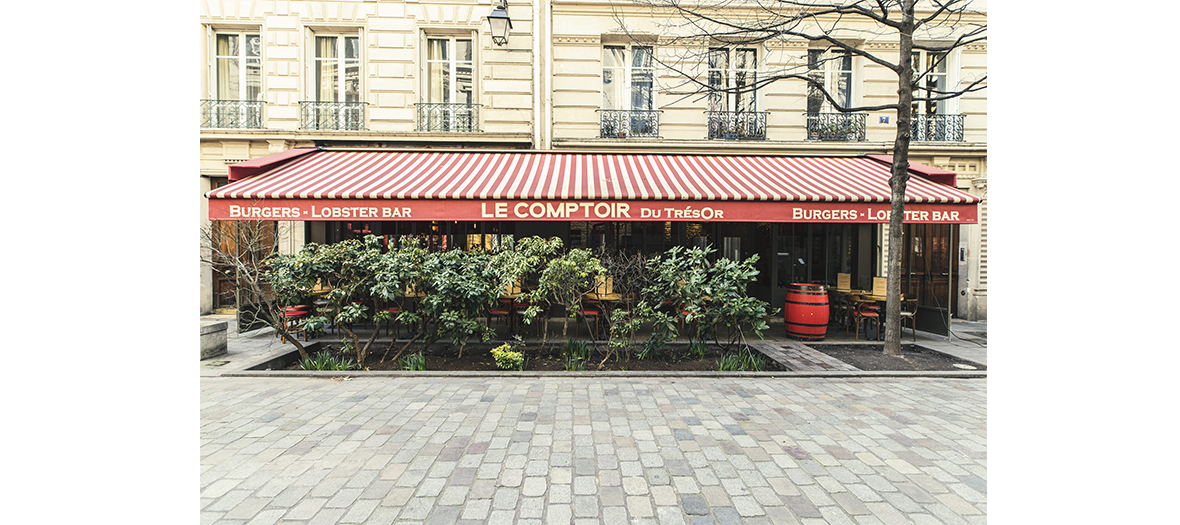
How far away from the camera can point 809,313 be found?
7.72 metres

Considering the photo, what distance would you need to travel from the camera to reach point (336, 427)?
3.75m

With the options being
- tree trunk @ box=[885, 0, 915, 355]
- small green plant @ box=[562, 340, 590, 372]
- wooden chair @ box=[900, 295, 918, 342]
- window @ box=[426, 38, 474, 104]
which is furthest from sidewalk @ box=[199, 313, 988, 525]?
window @ box=[426, 38, 474, 104]

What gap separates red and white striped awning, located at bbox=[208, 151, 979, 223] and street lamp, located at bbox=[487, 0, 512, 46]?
3.25 m

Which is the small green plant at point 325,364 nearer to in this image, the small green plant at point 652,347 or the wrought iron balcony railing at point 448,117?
the small green plant at point 652,347

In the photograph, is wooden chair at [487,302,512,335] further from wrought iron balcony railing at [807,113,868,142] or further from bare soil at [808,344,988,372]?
wrought iron balcony railing at [807,113,868,142]

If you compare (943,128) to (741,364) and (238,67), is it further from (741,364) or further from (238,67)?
(238,67)

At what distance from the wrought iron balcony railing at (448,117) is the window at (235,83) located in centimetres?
379

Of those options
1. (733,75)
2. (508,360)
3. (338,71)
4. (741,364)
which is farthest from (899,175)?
(338,71)

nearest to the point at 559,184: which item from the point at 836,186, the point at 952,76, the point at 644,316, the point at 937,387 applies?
the point at 644,316

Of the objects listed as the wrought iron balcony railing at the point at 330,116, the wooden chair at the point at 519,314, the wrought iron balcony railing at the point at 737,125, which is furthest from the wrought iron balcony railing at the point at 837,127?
the wrought iron balcony railing at the point at 330,116

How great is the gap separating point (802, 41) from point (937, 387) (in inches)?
345

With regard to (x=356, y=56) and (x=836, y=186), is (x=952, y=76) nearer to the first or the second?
(x=836, y=186)

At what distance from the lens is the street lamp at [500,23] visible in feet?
31.6

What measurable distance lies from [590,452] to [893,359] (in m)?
5.29
